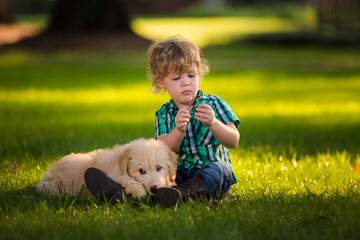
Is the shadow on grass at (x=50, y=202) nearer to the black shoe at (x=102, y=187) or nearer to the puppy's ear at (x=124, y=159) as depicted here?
the black shoe at (x=102, y=187)

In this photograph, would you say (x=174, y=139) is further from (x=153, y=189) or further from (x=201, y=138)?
(x=153, y=189)

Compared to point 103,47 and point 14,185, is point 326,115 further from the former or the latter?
point 103,47

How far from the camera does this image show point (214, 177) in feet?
18.2

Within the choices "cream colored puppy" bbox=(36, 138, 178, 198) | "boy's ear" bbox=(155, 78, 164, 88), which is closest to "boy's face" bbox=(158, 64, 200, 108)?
"boy's ear" bbox=(155, 78, 164, 88)

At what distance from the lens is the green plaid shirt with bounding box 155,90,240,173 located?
588 cm

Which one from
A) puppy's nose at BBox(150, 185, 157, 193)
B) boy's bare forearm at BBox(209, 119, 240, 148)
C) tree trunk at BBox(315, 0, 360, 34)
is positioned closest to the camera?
puppy's nose at BBox(150, 185, 157, 193)

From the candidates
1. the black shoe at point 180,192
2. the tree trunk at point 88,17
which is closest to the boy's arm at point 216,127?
the black shoe at point 180,192

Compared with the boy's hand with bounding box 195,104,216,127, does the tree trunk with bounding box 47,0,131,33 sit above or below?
below

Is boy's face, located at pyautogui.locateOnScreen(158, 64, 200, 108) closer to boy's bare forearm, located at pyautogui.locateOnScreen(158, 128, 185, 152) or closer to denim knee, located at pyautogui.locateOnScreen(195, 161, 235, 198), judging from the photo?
boy's bare forearm, located at pyautogui.locateOnScreen(158, 128, 185, 152)

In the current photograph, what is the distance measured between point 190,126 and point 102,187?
3.04 ft

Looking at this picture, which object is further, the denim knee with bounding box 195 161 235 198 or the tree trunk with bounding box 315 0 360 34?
the tree trunk with bounding box 315 0 360 34

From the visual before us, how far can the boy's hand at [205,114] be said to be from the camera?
5.45 meters

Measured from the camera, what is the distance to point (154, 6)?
61688 millimetres

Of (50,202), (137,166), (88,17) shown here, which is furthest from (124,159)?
(88,17)
